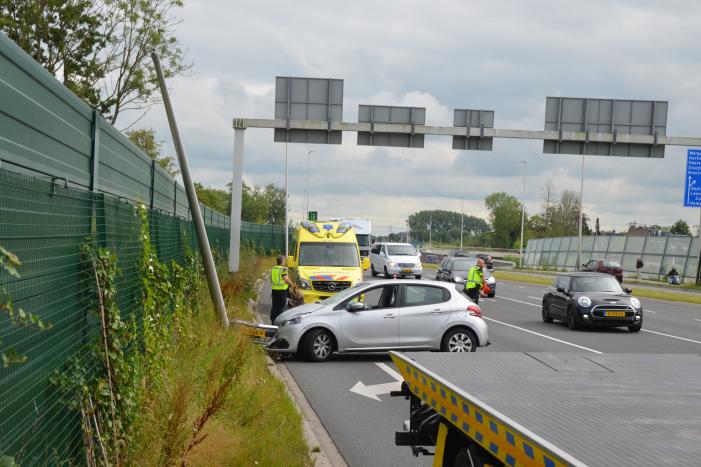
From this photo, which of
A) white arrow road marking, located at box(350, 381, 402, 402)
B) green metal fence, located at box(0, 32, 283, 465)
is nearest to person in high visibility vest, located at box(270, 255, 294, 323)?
white arrow road marking, located at box(350, 381, 402, 402)

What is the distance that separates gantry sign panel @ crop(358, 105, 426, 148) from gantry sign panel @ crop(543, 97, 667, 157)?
193 inches

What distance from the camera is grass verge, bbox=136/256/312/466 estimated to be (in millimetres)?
6375

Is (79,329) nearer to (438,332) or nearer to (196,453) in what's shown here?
Answer: (196,453)

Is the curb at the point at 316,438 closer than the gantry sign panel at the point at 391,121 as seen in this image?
Yes

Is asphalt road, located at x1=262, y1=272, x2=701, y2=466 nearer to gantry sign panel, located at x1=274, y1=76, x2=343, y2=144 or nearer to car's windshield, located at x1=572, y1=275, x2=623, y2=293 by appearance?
car's windshield, located at x1=572, y1=275, x2=623, y2=293

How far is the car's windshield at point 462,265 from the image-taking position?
3481cm

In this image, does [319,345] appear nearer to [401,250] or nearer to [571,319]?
[571,319]

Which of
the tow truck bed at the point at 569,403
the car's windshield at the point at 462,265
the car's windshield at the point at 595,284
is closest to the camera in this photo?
the tow truck bed at the point at 569,403

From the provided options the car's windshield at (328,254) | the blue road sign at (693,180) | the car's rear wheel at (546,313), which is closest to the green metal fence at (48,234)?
the car's windshield at (328,254)

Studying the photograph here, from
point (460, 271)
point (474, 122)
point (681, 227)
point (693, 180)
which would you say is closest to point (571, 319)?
point (474, 122)

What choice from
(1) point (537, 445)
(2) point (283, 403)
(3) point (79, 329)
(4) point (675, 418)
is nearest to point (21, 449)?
(3) point (79, 329)

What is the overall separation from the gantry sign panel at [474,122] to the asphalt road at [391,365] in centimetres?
606

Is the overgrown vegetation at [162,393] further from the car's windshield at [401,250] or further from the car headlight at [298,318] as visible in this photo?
the car's windshield at [401,250]

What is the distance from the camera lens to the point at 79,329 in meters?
5.79
